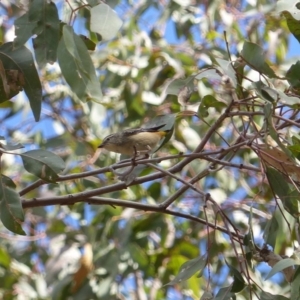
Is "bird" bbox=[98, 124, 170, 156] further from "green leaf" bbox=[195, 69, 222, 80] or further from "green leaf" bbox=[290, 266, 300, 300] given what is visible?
"green leaf" bbox=[290, 266, 300, 300]

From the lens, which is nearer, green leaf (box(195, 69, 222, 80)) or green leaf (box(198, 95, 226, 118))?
green leaf (box(195, 69, 222, 80))

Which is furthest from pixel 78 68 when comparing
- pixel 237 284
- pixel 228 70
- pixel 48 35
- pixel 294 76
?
pixel 237 284

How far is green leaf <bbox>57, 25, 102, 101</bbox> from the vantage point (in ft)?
4.87

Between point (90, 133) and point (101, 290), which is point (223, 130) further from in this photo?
point (101, 290)

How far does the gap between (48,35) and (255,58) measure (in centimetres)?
45

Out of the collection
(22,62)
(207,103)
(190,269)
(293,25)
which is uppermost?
(293,25)

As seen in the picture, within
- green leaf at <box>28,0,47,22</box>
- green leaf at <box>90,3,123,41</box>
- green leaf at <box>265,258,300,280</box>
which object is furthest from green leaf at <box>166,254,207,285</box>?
green leaf at <box>28,0,47,22</box>

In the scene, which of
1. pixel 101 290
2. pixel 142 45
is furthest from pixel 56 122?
pixel 101 290

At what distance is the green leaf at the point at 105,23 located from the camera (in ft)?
4.75

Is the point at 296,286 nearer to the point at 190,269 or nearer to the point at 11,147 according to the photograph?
the point at 190,269

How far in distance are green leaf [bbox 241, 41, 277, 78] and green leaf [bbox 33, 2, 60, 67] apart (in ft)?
1.35

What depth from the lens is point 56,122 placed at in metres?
4.34

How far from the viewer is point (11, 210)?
144 cm

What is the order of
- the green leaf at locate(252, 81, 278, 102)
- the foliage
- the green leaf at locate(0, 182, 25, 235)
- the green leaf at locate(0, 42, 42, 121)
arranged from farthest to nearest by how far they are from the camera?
the foliage → the green leaf at locate(0, 42, 42, 121) → the green leaf at locate(0, 182, 25, 235) → the green leaf at locate(252, 81, 278, 102)
